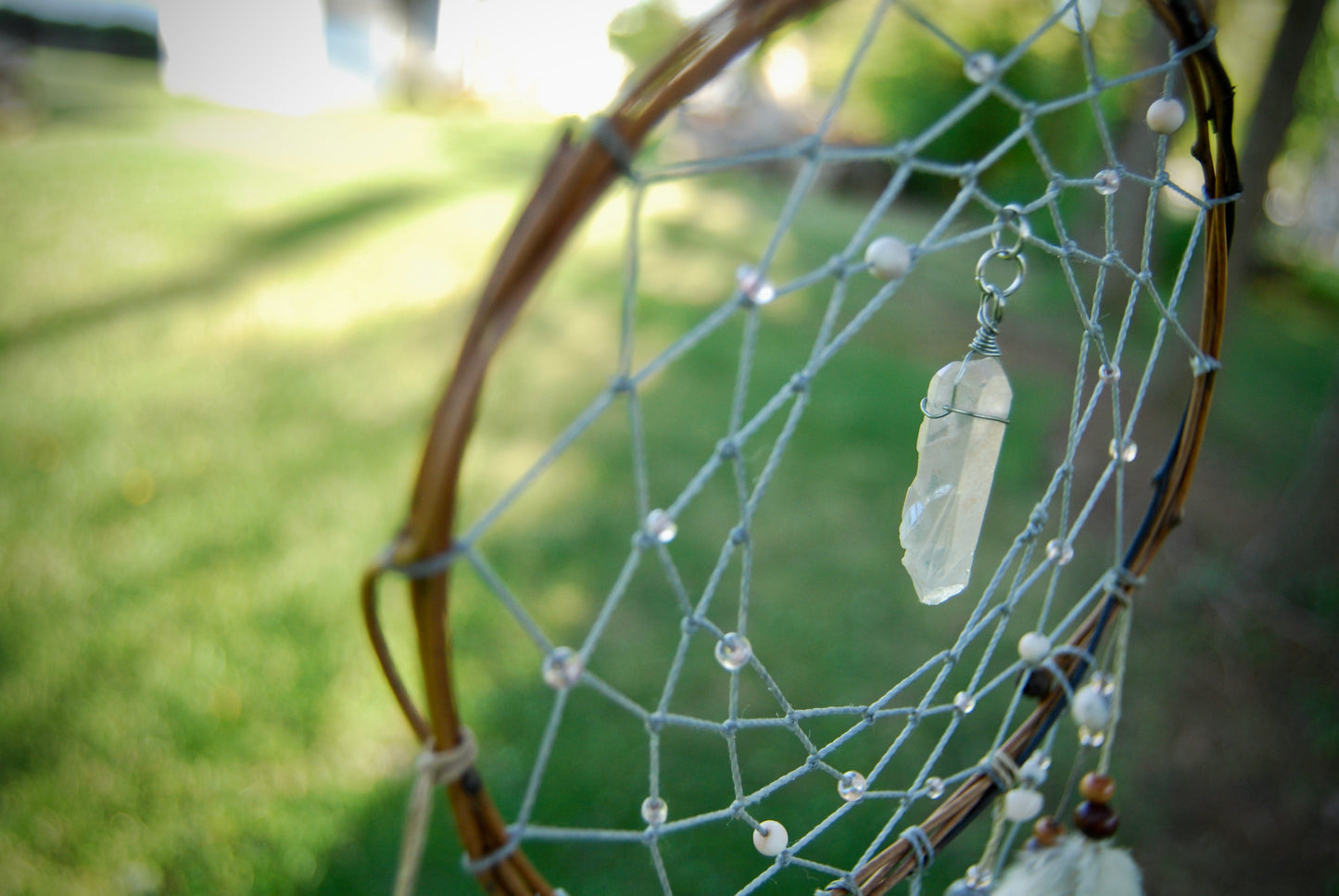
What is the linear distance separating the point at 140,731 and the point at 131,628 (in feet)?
1.31

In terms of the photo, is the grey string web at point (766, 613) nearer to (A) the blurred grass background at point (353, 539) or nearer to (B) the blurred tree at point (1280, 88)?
(A) the blurred grass background at point (353, 539)

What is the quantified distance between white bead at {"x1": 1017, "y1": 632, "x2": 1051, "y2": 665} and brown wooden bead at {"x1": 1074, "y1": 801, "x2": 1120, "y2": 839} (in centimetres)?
22

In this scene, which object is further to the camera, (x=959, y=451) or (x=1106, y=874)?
(x=1106, y=874)

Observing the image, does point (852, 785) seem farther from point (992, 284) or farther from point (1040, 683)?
point (992, 284)

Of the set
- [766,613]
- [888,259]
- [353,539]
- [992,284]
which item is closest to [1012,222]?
[992,284]

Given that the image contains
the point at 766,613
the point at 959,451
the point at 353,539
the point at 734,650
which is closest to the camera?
the point at 734,650

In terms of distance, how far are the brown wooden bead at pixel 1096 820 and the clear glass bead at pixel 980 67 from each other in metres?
0.78

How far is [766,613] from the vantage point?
2322mm

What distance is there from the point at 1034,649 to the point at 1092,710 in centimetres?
7

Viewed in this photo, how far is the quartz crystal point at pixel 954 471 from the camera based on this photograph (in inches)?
28.5

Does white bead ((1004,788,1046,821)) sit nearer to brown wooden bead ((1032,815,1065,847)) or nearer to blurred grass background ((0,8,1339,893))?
brown wooden bead ((1032,815,1065,847))

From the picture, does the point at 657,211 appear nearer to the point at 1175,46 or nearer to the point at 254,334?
the point at 254,334

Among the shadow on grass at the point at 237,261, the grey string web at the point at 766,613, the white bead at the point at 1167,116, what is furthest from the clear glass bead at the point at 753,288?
the shadow on grass at the point at 237,261

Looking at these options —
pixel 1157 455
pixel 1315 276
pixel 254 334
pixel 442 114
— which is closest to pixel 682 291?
pixel 254 334
